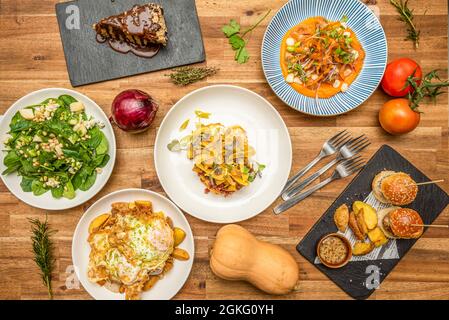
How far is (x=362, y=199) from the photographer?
2268 mm

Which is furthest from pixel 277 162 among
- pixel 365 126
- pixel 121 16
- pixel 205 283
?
pixel 121 16

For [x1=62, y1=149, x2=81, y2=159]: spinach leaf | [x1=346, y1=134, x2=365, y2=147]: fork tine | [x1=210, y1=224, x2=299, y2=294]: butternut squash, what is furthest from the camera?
[x1=346, y1=134, x2=365, y2=147]: fork tine

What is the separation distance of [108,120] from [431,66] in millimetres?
1812

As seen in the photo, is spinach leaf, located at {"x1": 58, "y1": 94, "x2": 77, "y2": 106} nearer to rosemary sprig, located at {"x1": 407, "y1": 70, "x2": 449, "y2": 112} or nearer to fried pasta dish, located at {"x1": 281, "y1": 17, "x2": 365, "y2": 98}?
fried pasta dish, located at {"x1": 281, "y1": 17, "x2": 365, "y2": 98}

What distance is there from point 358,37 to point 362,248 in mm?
1159

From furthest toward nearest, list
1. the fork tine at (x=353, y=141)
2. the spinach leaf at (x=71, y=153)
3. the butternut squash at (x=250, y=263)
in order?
the fork tine at (x=353, y=141)
the spinach leaf at (x=71, y=153)
the butternut squash at (x=250, y=263)

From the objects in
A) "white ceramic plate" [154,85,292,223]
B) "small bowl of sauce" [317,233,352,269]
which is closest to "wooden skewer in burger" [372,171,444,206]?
"small bowl of sauce" [317,233,352,269]

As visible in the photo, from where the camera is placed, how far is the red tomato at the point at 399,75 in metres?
2.12

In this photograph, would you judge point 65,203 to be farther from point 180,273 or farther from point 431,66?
point 431,66

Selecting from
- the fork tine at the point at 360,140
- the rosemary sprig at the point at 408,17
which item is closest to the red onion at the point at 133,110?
the fork tine at the point at 360,140

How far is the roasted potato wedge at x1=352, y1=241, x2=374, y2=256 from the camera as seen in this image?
221cm

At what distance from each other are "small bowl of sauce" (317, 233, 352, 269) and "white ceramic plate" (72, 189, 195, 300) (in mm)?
697

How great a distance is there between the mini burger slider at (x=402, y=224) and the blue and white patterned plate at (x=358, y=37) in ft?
2.01

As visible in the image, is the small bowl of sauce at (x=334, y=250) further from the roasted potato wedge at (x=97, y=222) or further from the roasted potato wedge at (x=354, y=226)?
the roasted potato wedge at (x=97, y=222)
